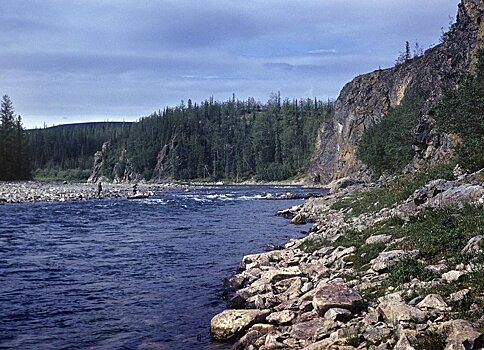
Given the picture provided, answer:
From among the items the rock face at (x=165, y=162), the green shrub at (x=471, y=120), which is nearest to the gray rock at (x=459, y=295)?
the green shrub at (x=471, y=120)

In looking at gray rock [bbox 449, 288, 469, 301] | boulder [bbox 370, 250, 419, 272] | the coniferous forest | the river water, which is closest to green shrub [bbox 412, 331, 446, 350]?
gray rock [bbox 449, 288, 469, 301]

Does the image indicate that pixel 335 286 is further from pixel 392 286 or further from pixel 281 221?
pixel 281 221

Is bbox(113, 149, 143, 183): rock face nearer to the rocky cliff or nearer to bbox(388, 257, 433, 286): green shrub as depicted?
the rocky cliff

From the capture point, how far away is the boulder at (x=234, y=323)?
1199 centimetres

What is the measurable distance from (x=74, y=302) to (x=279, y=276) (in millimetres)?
6445

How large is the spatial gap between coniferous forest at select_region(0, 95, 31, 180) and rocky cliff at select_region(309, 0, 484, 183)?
6809 cm

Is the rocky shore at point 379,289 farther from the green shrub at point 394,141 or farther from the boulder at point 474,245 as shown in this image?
the green shrub at point 394,141

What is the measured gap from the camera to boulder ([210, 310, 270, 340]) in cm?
1199

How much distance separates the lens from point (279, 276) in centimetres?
1584

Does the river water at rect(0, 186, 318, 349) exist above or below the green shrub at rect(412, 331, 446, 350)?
below

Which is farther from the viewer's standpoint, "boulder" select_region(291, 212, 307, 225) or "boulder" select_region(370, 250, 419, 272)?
"boulder" select_region(291, 212, 307, 225)

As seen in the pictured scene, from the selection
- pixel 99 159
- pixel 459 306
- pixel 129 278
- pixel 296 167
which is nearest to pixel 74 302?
pixel 129 278

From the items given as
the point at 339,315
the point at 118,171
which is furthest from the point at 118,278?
the point at 118,171

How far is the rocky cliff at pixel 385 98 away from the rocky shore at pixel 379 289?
32107 mm
